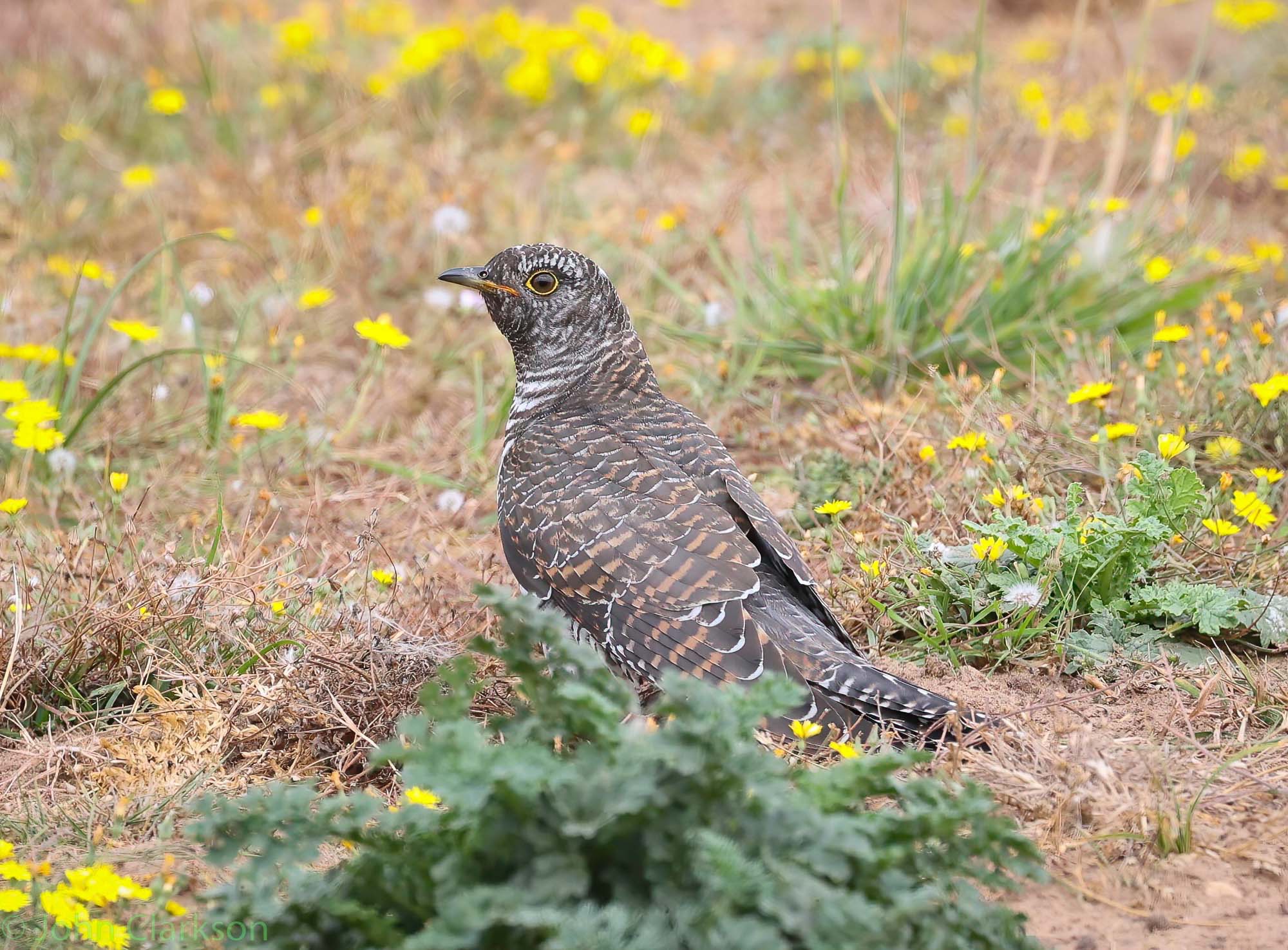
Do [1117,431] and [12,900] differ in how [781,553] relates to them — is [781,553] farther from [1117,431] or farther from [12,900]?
[12,900]

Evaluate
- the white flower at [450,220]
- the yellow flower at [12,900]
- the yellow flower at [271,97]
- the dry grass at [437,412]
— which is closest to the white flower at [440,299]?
the dry grass at [437,412]

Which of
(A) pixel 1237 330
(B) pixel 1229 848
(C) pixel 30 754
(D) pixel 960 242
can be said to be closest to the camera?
(B) pixel 1229 848

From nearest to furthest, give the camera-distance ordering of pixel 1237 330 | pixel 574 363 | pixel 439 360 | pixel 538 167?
1. pixel 574 363
2. pixel 1237 330
3. pixel 439 360
4. pixel 538 167

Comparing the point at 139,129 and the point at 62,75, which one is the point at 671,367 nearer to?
the point at 139,129

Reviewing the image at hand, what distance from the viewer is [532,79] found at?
8180 millimetres

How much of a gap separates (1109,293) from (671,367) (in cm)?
202

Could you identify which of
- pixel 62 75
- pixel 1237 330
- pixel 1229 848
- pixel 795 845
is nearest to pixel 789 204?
pixel 1237 330

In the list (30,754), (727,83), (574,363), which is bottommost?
(30,754)

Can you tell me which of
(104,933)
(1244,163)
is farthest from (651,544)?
(1244,163)

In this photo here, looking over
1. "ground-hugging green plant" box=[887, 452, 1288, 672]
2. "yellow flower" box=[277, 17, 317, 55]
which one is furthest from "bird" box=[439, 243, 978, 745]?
"yellow flower" box=[277, 17, 317, 55]

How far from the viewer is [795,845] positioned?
224cm

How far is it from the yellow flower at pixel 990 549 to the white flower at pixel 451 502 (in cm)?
209

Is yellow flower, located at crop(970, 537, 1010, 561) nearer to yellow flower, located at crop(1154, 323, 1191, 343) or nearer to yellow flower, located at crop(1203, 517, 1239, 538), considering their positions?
yellow flower, located at crop(1203, 517, 1239, 538)

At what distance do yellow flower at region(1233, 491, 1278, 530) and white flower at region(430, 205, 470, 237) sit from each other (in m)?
4.02
